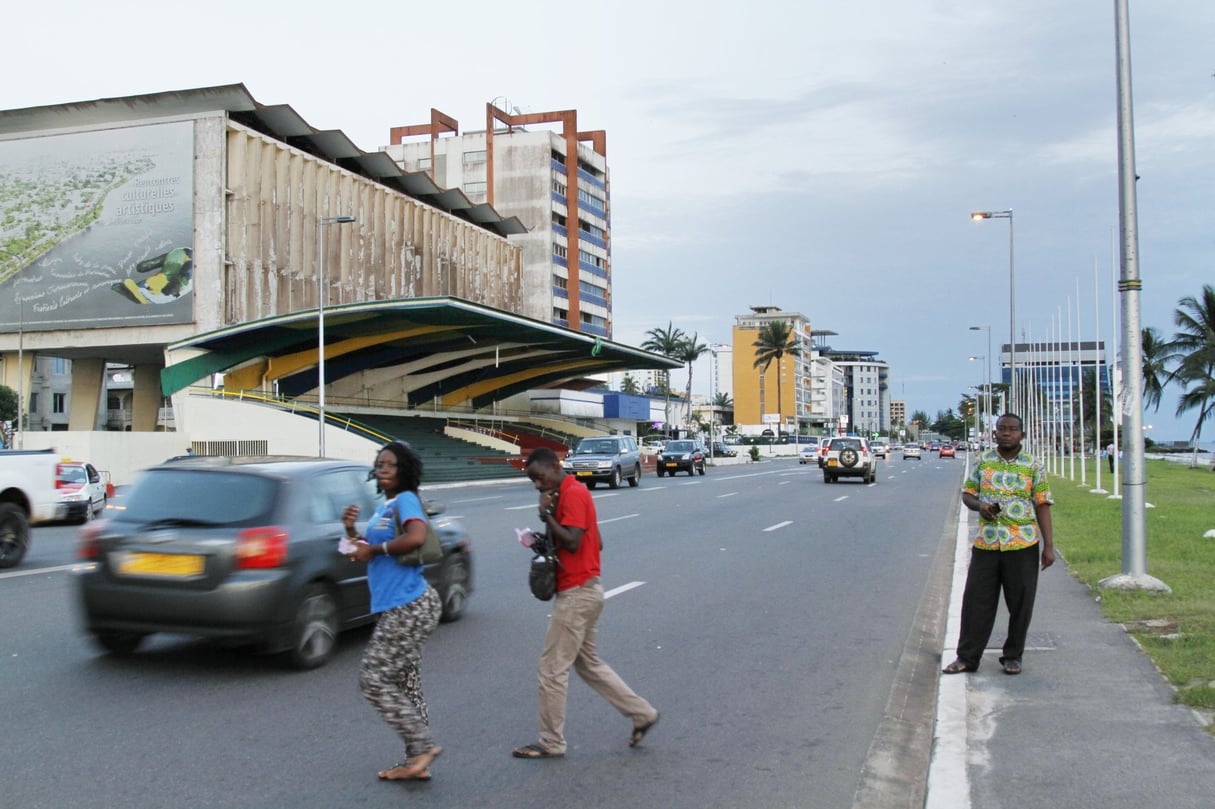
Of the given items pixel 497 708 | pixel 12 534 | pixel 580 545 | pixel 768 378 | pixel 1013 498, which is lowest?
pixel 497 708

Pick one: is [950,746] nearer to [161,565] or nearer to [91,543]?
[161,565]

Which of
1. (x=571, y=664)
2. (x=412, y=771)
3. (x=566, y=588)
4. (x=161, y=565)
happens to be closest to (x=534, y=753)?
(x=571, y=664)

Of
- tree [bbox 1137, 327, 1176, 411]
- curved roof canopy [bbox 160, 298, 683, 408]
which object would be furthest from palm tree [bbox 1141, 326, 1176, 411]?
curved roof canopy [bbox 160, 298, 683, 408]

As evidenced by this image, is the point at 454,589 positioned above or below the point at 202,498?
below

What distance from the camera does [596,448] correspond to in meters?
38.1

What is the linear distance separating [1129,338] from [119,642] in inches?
395

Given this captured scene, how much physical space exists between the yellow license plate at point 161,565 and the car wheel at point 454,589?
103 inches

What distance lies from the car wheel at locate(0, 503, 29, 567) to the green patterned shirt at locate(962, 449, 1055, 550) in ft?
39.1

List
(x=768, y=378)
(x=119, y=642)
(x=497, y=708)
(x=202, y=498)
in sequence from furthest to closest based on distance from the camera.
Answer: (x=768, y=378) → (x=119, y=642) → (x=202, y=498) → (x=497, y=708)

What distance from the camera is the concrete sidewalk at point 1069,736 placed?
202 inches

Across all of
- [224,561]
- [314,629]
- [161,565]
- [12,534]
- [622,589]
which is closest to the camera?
[224,561]

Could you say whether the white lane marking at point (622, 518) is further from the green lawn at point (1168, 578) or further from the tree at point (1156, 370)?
the tree at point (1156, 370)

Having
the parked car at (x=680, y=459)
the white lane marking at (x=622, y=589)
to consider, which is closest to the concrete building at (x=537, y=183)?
the parked car at (x=680, y=459)

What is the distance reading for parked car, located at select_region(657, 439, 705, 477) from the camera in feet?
163
